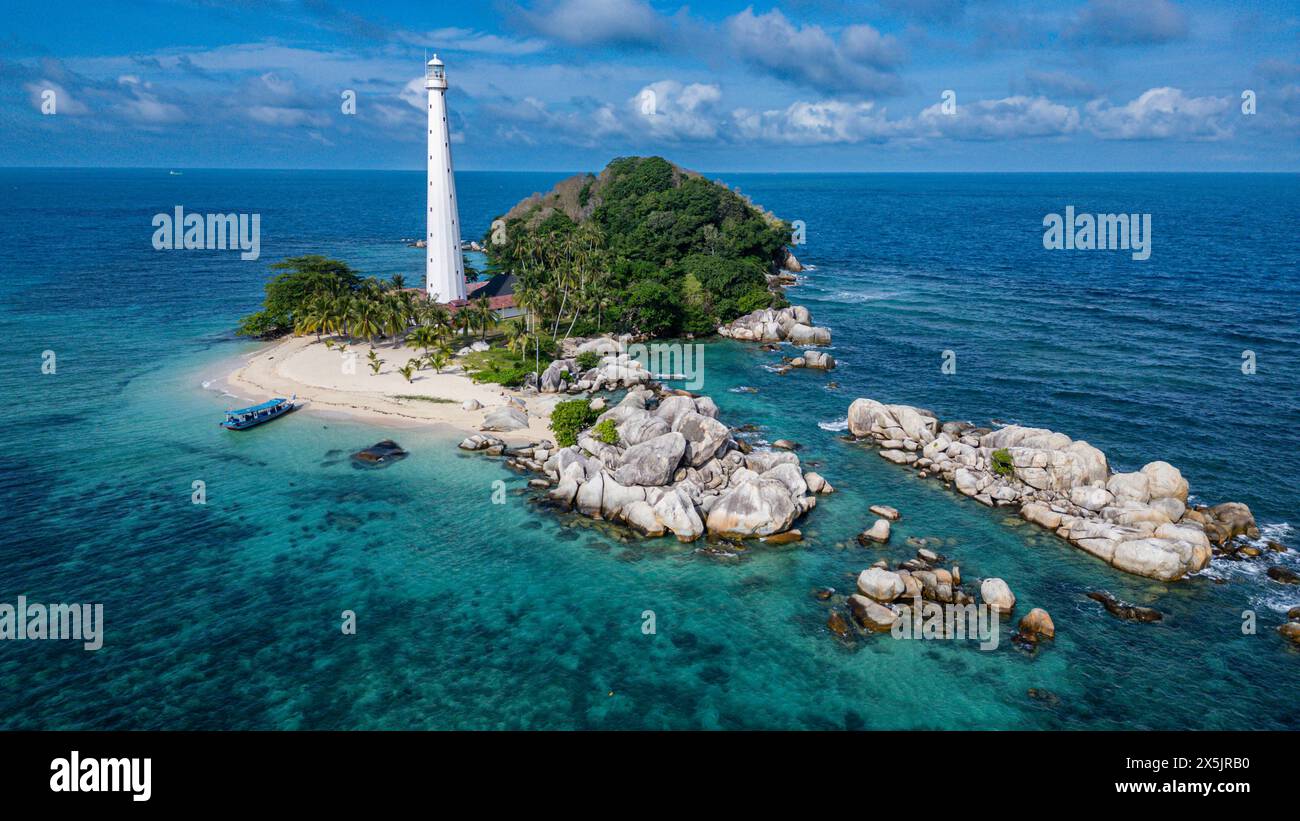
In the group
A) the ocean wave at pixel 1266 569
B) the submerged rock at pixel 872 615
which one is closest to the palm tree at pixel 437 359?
the submerged rock at pixel 872 615

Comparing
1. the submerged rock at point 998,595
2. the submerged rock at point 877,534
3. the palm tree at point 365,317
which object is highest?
the palm tree at point 365,317

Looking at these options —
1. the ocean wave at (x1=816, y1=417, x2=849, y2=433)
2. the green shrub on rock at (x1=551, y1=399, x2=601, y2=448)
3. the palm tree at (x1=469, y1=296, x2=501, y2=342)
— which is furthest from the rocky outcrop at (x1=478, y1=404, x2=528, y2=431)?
the ocean wave at (x1=816, y1=417, x2=849, y2=433)

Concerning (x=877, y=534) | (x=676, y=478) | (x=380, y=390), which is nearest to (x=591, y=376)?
(x=380, y=390)

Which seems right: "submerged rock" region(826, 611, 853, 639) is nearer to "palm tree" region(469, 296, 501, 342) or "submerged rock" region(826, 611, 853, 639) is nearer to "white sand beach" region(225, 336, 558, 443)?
"white sand beach" region(225, 336, 558, 443)

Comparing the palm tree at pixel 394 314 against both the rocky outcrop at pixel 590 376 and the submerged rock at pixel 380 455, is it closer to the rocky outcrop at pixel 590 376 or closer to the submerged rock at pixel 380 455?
the rocky outcrop at pixel 590 376

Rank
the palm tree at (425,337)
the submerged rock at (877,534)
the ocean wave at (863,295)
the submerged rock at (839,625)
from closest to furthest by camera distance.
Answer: the submerged rock at (839,625), the submerged rock at (877,534), the palm tree at (425,337), the ocean wave at (863,295)

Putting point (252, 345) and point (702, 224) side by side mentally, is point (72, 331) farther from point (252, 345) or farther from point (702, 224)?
point (702, 224)
